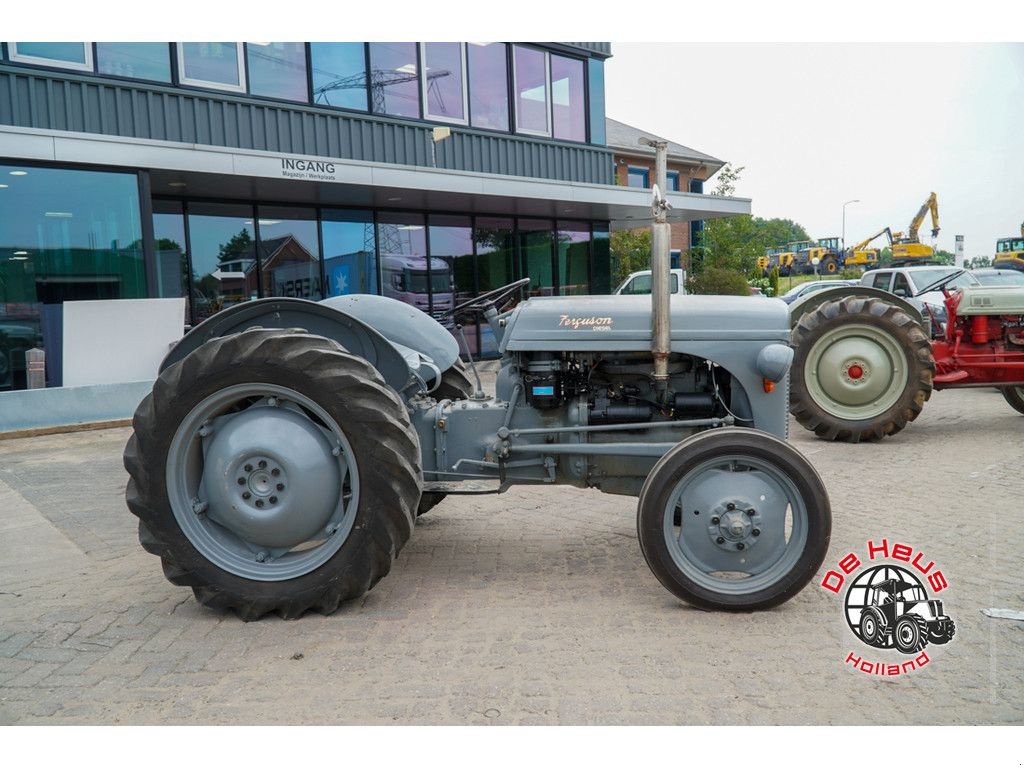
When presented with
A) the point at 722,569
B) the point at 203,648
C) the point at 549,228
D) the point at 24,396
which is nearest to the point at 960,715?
the point at 722,569

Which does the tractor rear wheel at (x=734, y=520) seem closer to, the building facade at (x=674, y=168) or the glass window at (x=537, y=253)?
the glass window at (x=537, y=253)

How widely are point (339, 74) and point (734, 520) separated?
11.5 meters

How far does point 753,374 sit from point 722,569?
0.99 meters

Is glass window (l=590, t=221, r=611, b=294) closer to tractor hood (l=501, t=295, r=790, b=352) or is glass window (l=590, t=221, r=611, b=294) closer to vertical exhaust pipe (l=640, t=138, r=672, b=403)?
tractor hood (l=501, t=295, r=790, b=352)

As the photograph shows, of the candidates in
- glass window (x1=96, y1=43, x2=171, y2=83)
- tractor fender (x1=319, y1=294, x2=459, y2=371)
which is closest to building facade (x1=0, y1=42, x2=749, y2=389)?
glass window (x1=96, y1=43, x2=171, y2=83)

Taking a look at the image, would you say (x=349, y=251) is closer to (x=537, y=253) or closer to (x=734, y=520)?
(x=537, y=253)

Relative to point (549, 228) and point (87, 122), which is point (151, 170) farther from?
point (549, 228)

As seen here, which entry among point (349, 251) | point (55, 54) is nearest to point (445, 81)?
point (349, 251)

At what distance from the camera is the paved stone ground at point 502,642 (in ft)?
9.08

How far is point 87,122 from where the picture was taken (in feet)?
33.4

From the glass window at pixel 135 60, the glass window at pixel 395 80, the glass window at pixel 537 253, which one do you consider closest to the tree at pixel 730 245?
the glass window at pixel 537 253

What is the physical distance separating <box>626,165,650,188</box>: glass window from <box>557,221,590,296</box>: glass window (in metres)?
10.3

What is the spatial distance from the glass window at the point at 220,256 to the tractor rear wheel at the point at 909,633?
1104cm

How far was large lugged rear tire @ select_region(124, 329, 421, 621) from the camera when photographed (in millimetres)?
3496
